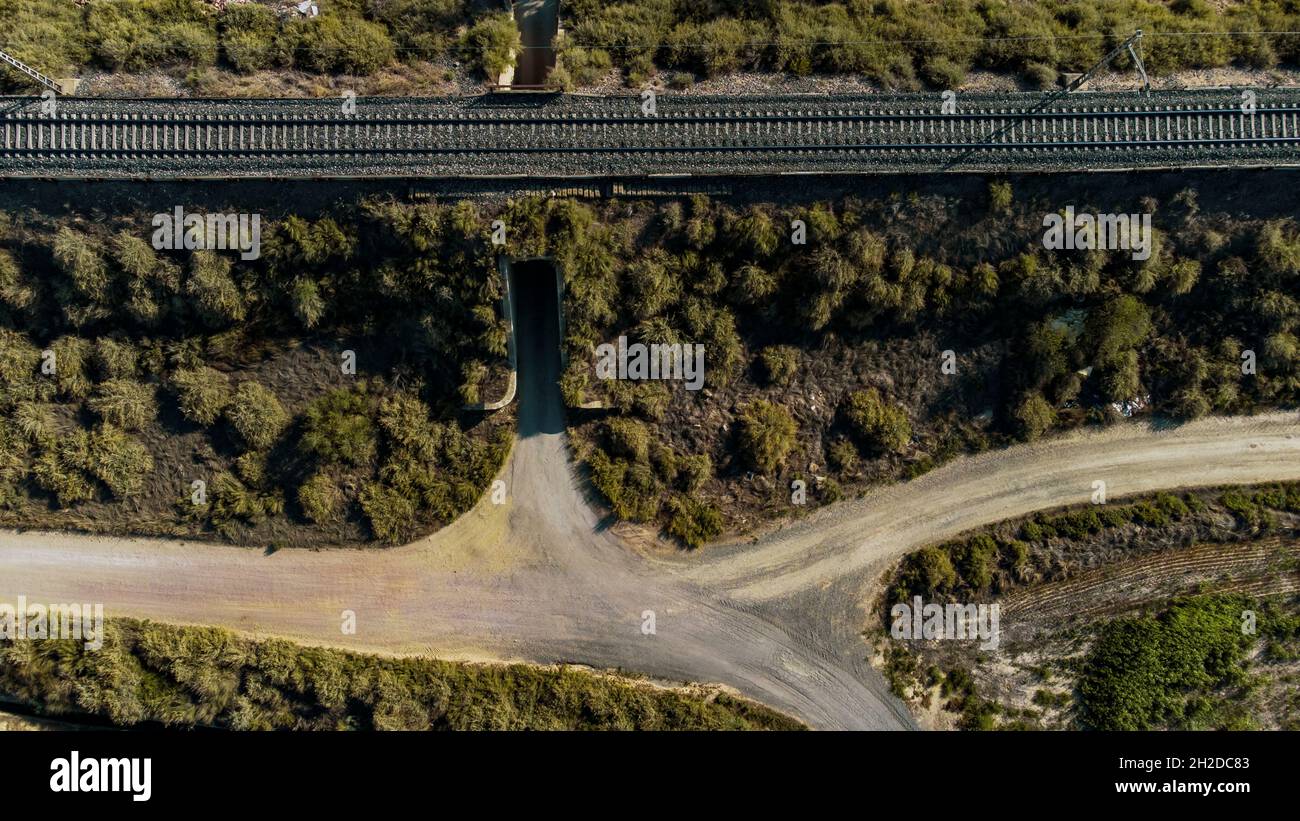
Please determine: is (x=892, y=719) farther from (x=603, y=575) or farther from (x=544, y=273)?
(x=544, y=273)

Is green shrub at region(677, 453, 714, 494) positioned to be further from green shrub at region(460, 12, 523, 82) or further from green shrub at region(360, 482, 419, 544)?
green shrub at region(460, 12, 523, 82)

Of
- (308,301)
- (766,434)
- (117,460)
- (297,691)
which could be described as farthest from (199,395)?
(766,434)

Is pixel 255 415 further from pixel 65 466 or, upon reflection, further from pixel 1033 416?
pixel 1033 416

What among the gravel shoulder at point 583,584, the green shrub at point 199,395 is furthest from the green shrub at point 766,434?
the green shrub at point 199,395

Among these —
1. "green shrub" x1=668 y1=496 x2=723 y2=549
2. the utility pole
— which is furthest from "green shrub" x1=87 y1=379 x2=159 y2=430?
the utility pole

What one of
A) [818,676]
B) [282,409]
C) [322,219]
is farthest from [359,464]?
[818,676]

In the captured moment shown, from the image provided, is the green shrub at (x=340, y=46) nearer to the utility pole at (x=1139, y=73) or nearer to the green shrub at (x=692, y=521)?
the green shrub at (x=692, y=521)
